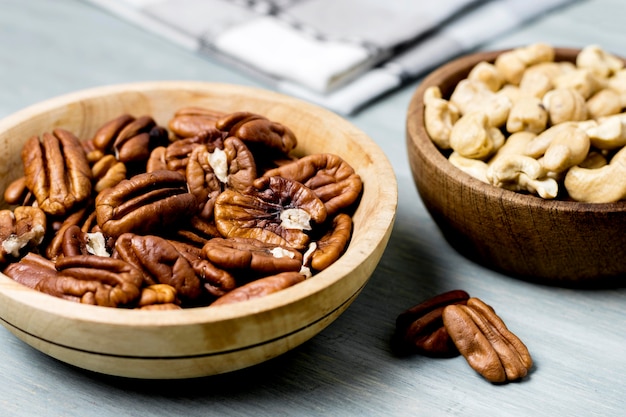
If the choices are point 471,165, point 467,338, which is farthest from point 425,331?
point 471,165

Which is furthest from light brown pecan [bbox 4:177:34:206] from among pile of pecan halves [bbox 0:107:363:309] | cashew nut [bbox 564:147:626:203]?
cashew nut [bbox 564:147:626:203]

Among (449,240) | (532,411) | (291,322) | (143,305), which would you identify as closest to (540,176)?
(449,240)

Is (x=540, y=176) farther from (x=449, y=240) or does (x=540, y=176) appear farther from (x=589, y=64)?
(x=589, y=64)

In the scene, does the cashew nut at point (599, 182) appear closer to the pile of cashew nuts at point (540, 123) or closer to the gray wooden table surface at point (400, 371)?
the pile of cashew nuts at point (540, 123)

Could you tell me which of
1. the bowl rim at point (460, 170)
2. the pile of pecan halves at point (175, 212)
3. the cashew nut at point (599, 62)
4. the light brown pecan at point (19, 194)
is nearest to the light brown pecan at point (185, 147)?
the pile of pecan halves at point (175, 212)

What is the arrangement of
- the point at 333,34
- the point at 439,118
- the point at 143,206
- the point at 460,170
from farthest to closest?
the point at 333,34 → the point at 439,118 → the point at 460,170 → the point at 143,206

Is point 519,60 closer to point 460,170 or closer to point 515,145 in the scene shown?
point 515,145
